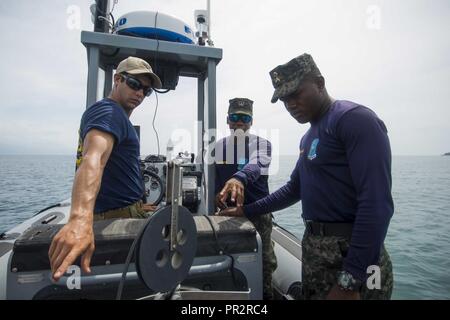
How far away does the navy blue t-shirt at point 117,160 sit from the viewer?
1477 mm

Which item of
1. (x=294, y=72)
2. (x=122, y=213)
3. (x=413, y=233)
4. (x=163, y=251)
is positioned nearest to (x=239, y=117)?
(x=294, y=72)

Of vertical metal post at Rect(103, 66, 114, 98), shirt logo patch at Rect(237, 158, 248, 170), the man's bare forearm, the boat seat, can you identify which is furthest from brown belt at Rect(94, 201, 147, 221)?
vertical metal post at Rect(103, 66, 114, 98)

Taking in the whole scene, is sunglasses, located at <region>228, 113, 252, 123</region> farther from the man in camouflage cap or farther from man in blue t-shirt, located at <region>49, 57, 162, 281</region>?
man in blue t-shirt, located at <region>49, 57, 162, 281</region>

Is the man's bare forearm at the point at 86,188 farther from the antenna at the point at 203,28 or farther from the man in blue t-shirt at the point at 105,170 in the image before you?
the antenna at the point at 203,28

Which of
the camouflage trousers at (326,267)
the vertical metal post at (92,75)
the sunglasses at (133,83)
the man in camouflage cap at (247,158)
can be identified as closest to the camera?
the camouflage trousers at (326,267)

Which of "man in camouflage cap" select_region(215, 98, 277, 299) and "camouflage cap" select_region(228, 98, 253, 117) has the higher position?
"camouflage cap" select_region(228, 98, 253, 117)

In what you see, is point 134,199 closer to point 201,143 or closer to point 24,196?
point 201,143

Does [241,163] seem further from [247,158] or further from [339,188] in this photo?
[339,188]

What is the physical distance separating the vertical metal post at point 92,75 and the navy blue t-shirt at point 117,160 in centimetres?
77

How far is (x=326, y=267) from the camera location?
5.19ft

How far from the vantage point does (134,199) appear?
180 centimetres

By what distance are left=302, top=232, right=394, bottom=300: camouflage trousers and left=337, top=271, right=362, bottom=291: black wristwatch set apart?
159mm

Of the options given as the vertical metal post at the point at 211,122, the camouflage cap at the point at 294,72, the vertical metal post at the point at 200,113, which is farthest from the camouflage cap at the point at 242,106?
the camouflage cap at the point at 294,72

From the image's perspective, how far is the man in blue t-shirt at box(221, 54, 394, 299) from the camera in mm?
1262
